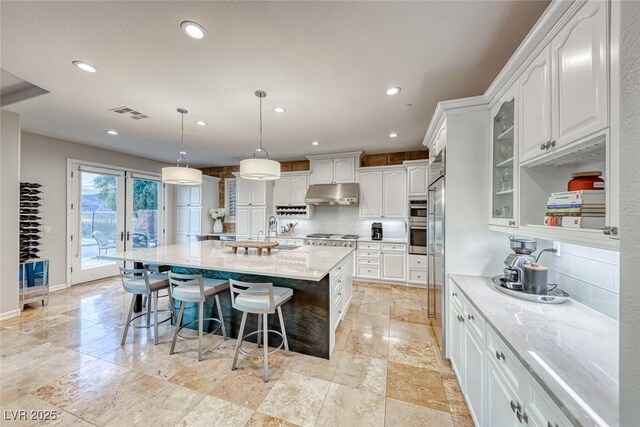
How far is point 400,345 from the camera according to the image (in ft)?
8.76

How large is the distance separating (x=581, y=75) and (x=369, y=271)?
425 centimetres

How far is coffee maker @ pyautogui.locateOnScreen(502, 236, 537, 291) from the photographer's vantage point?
1.75 m

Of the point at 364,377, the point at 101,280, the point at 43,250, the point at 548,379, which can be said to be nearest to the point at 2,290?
the point at 43,250

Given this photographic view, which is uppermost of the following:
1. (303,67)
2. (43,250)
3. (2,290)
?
(303,67)

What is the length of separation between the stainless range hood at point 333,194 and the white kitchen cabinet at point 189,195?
3.06 m

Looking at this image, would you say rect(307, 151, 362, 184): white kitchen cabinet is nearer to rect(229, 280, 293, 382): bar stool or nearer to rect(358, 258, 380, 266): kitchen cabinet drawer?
rect(358, 258, 380, 266): kitchen cabinet drawer

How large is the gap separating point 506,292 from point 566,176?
2.86ft

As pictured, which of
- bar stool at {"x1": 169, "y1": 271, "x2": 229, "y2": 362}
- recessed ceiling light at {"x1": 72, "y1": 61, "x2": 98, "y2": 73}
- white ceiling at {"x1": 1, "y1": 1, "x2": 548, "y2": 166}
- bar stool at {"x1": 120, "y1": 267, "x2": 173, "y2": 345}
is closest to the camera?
white ceiling at {"x1": 1, "y1": 1, "x2": 548, "y2": 166}

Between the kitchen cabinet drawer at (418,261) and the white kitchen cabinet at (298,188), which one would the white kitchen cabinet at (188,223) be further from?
the kitchen cabinet drawer at (418,261)

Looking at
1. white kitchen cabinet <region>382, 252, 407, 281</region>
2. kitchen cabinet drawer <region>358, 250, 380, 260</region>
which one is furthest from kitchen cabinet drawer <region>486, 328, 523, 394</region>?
kitchen cabinet drawer <region>358, 250, 380, 260</region>

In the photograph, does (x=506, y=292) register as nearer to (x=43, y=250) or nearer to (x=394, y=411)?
(x=394, y=411)

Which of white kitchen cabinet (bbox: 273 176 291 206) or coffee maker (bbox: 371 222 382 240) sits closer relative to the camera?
coffee maker (bbox: 371 222 382 240)

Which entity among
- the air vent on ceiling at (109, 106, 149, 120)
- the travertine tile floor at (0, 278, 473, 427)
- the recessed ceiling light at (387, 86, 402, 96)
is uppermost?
the recessed ceiling light at (387, 86, 402, 96)

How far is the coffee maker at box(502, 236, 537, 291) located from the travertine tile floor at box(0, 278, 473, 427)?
1.00 metres
